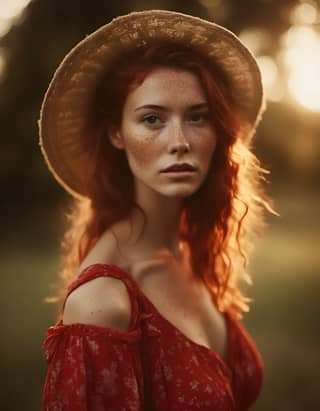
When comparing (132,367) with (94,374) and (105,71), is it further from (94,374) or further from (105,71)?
(105,71)

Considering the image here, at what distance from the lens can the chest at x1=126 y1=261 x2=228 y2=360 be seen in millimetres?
1855

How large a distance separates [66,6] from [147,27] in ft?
22.8

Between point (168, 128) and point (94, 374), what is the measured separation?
2.18 feet

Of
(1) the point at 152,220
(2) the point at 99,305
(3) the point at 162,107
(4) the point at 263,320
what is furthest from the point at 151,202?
(4) the point at 263,320

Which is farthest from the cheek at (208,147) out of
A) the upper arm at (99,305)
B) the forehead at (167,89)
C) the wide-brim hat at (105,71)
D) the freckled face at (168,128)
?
the upper arm at (99,305)

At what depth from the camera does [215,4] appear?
8.55m

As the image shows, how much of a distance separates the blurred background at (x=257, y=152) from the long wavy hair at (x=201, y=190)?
2520mm

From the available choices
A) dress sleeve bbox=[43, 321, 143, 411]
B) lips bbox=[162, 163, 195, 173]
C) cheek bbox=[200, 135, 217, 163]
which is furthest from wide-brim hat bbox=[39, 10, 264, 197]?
dress sleeve bbox=[43, 321, 143, 411]

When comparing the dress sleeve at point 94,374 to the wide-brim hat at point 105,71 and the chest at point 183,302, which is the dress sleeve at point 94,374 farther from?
the wide-brim hat at point 105,71

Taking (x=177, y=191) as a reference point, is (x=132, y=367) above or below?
below

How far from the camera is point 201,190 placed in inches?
84.4

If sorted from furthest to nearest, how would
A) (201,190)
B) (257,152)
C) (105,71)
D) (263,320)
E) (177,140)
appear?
1. (257,152)
2. (263,320)
3. (201,190)
4. (105,71)
5. (177,140)

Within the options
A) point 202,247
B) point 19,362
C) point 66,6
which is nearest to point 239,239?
point 202,247

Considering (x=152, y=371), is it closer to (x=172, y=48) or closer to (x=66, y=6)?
(x=172, y=48)
